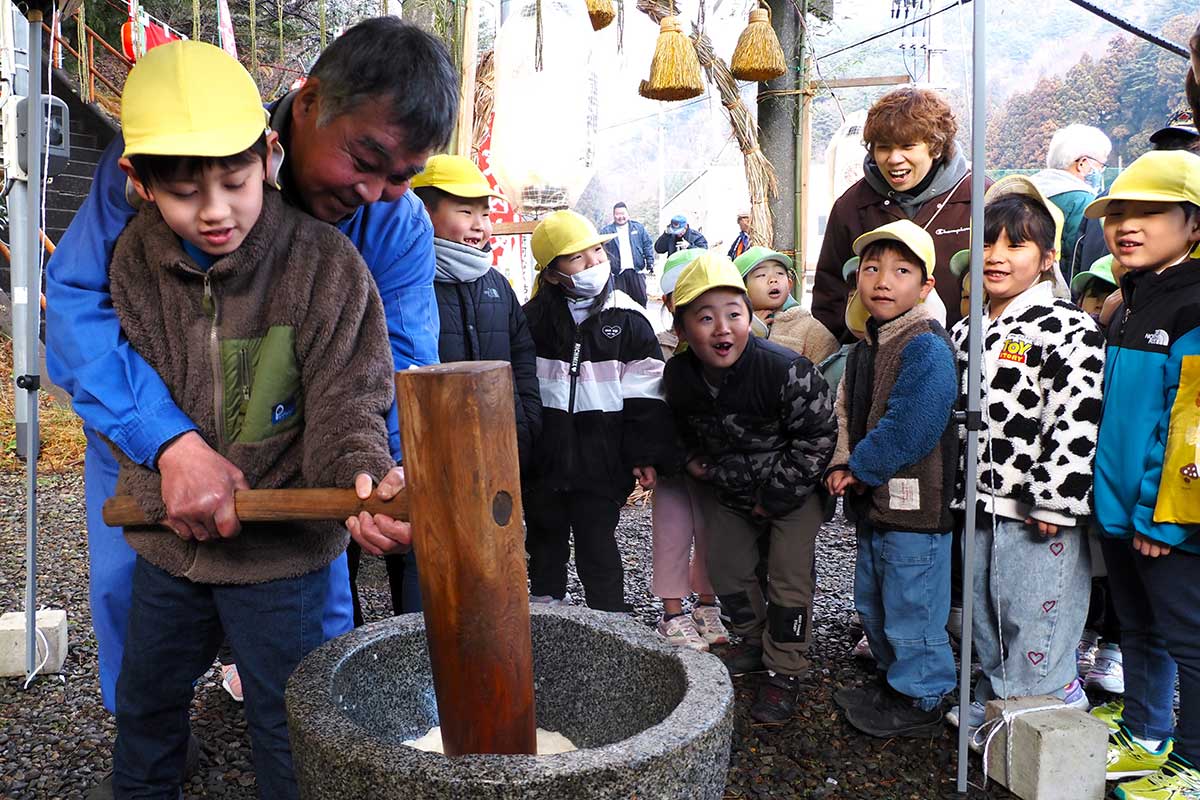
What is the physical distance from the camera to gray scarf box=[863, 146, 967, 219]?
3.41 metres

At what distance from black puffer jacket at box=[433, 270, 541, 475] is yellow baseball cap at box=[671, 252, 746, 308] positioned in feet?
2.07

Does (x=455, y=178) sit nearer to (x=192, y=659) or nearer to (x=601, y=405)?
(x=601, y=405)

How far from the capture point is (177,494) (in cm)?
152

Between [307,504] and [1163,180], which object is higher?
[1163,180]

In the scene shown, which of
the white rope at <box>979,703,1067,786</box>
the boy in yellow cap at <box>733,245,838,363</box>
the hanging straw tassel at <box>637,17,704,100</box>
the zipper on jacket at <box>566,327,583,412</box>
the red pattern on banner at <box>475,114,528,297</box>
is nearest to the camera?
the white rope at <box>979,703,1067,786</box>

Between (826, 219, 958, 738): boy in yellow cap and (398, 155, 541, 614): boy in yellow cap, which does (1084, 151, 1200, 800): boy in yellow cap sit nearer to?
(826, 219, 958, 738): boy in yellow cap

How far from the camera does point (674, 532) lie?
365cm

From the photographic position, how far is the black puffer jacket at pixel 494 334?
10.8 feet

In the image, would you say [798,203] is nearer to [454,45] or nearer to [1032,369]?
[454,45]

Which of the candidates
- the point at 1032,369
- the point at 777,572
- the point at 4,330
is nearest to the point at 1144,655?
the point at 1032,369

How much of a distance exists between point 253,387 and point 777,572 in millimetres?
2109

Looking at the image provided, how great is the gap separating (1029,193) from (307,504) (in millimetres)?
2455

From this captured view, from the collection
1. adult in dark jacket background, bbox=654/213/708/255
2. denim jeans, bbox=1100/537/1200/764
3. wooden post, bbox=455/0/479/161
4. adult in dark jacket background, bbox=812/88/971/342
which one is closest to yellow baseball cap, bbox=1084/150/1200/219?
adult in dark jacket background, bbox=812/88/971/342

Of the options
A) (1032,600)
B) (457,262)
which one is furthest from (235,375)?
(1032,600)
